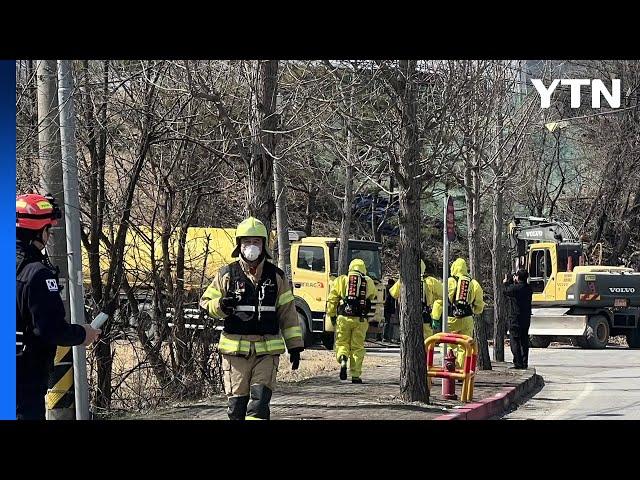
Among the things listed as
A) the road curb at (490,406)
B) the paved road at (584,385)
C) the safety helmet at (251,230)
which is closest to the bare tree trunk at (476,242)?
the paved road at (584,385)

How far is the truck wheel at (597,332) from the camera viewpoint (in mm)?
24906

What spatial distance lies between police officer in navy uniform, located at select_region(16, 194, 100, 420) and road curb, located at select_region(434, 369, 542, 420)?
4.88 metres

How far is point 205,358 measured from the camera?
1384cm

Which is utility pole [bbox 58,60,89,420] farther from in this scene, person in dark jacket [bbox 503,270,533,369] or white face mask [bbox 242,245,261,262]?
person in dark jacket [bbox 503,270,533,369]

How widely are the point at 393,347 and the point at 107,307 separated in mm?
12834

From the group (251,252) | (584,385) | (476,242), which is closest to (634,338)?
(584,385)

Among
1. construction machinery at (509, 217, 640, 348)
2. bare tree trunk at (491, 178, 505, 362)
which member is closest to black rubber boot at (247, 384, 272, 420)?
bare tree trunk at (491, 178, 505, 362)

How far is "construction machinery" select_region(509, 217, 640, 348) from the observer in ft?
81.6

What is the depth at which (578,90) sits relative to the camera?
46.7 ft

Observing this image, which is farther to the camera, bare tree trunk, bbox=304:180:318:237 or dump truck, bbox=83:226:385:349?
bare tree trunk, bbox=304:180:318:237

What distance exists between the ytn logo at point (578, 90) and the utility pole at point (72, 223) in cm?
672

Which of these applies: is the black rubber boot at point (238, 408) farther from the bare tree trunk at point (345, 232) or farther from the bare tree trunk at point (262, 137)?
the bare tree trunk at point (345, 232)
